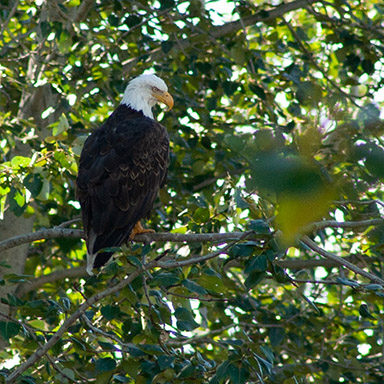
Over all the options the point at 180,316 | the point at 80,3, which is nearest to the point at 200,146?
the point at 80,3

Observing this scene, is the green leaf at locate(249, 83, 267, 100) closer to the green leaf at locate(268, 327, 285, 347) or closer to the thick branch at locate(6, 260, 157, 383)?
the green leaf at locate(268, 327, 285, 347)

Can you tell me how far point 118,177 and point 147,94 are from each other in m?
1.17

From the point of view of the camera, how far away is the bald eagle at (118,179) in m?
4.24

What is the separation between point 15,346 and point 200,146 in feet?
7.80

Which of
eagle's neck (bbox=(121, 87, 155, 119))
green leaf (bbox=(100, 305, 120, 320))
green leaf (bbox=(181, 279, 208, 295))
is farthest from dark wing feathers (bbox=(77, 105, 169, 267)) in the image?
green leaf (bbox=(181, 279, 208, 295))

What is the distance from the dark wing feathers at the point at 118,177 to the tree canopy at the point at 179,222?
18cm

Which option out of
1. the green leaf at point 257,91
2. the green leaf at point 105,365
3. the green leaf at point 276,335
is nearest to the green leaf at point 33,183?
the green leaf at point 105,365

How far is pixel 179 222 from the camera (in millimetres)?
5395

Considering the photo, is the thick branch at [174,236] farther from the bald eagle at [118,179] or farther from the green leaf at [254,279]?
the bald eagle at [118,179]

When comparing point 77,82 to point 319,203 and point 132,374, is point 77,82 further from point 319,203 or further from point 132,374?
point 319,203

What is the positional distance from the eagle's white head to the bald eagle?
37 cm

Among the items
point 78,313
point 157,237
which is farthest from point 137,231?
point 78,313

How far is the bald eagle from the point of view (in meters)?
4.24

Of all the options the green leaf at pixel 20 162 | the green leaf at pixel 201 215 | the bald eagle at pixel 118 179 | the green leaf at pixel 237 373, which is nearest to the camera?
the green leaf at pixel 237 373
